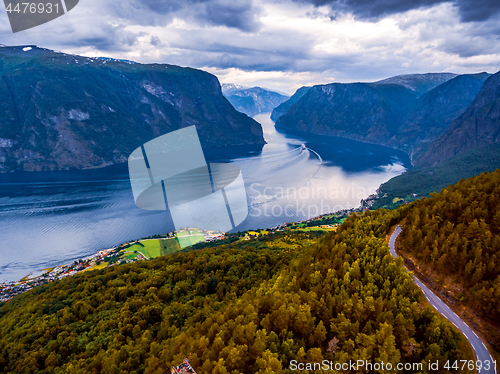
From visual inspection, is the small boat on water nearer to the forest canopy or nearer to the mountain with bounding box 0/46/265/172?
the forest canopy

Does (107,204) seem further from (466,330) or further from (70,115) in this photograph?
(70,115)

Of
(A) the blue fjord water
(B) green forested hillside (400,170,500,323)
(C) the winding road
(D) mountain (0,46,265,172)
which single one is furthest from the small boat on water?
(D) mountain (0,46,265,172)

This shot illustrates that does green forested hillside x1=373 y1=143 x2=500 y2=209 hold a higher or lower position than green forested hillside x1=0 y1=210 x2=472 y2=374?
lower

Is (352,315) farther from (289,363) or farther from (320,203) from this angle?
(320,203)

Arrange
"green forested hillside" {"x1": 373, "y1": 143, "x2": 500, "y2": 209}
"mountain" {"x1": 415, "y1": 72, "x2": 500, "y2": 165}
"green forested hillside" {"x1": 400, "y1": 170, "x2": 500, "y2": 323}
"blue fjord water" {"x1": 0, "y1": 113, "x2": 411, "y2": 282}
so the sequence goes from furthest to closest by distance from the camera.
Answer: "mountain" {"x1": 415, "y1": 72, "x2": 500, "y2": 165}
"green forested hillside" {"x1": 373, "y1": 143, "x2": 500, "y2": 209}
"blue fjord water" {"x1": 0, "y1": 113, "x2": 411, "y2": 282}
"green forested hillside" {"x1": 400, "y1": 170, "x2": 500, "y2": 323}

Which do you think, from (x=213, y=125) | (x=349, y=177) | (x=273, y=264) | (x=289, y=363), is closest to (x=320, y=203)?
(x=349, y=177)

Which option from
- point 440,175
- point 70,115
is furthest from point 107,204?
point 440,175

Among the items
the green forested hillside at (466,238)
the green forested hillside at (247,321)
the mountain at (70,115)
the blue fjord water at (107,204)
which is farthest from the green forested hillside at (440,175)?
the mountain at (70,115)
